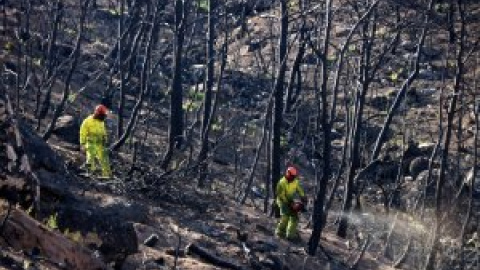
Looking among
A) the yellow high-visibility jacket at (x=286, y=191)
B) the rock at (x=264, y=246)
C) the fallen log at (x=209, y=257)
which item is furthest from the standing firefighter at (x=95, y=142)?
the yellow high-visibility jacket at (x=286, y=191)

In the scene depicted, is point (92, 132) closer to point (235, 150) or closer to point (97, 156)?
point (97, 156)

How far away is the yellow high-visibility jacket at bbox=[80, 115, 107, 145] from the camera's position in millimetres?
13523

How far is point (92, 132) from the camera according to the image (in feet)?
44.6

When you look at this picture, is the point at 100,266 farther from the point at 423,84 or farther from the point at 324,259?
the point at 423,84

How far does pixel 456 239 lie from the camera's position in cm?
1981

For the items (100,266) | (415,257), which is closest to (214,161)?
(415,257)

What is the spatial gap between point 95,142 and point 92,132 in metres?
0.24

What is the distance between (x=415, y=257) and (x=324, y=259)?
13.4 ft

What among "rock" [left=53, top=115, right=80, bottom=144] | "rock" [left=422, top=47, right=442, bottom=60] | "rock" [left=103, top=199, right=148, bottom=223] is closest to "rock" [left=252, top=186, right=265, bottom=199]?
"rock" [left=53, top=115, right=80, bottom=144]

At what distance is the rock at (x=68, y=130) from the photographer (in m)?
16.9

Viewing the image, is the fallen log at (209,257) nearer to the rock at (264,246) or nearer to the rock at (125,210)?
the rock at (125,210)

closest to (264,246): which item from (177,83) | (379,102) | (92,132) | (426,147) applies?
(92,132)

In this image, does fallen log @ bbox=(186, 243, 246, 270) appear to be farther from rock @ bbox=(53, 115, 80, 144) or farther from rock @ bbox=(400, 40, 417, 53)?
rock @ bbox=(400, 40, 417, 53)

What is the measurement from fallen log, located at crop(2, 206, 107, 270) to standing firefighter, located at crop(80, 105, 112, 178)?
227 inches
